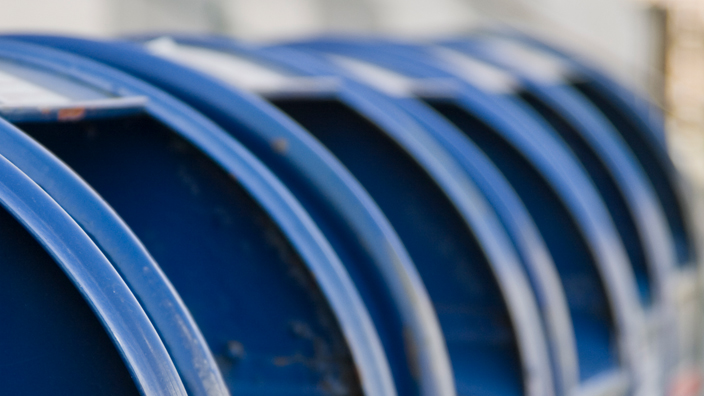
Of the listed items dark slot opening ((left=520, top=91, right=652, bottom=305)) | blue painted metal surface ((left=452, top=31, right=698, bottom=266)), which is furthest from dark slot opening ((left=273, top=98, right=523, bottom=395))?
blue painted metal surface ((left=452, top=31, right=698, bottom=266))

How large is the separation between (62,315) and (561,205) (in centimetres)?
164

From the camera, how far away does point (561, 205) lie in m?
2.29

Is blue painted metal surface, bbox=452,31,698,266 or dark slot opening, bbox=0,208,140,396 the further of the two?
blue painted metal surface, bbox=452,31,698,266

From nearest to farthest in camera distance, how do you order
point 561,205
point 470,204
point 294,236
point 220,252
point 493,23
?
point 294,236 < point 220,252 < point 470,204 < point 561,205 < point 493,23

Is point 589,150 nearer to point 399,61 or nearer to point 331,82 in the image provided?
point 399,61

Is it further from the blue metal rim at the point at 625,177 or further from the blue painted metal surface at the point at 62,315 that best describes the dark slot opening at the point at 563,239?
the blue painted metal surface at the point at 62,315

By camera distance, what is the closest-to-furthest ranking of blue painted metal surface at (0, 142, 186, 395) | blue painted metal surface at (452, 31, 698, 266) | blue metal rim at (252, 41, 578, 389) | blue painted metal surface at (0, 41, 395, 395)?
blue painted metal surface at (0, 142, 186, 395) < blue painted metal surface at (0, 41, 395, 395) < blue metal rim at (252, 41, 578, 389) < blue painted metal surface at (452, 31, 698, 266)

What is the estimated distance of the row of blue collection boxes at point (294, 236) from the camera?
0.92 meters

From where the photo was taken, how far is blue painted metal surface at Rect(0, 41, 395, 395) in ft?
4.31

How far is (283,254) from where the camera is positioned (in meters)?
1.36

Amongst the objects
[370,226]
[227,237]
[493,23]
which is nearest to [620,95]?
[493,23]

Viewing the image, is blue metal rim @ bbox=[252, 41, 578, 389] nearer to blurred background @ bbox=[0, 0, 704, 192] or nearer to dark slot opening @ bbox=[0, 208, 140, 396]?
blurred background @ bbox=[0, 0, 704, 192]

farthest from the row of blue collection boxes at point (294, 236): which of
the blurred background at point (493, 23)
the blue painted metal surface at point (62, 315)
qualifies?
→ the blurred background at point (493, 23)

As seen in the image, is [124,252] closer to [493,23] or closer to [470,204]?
[470,204]
